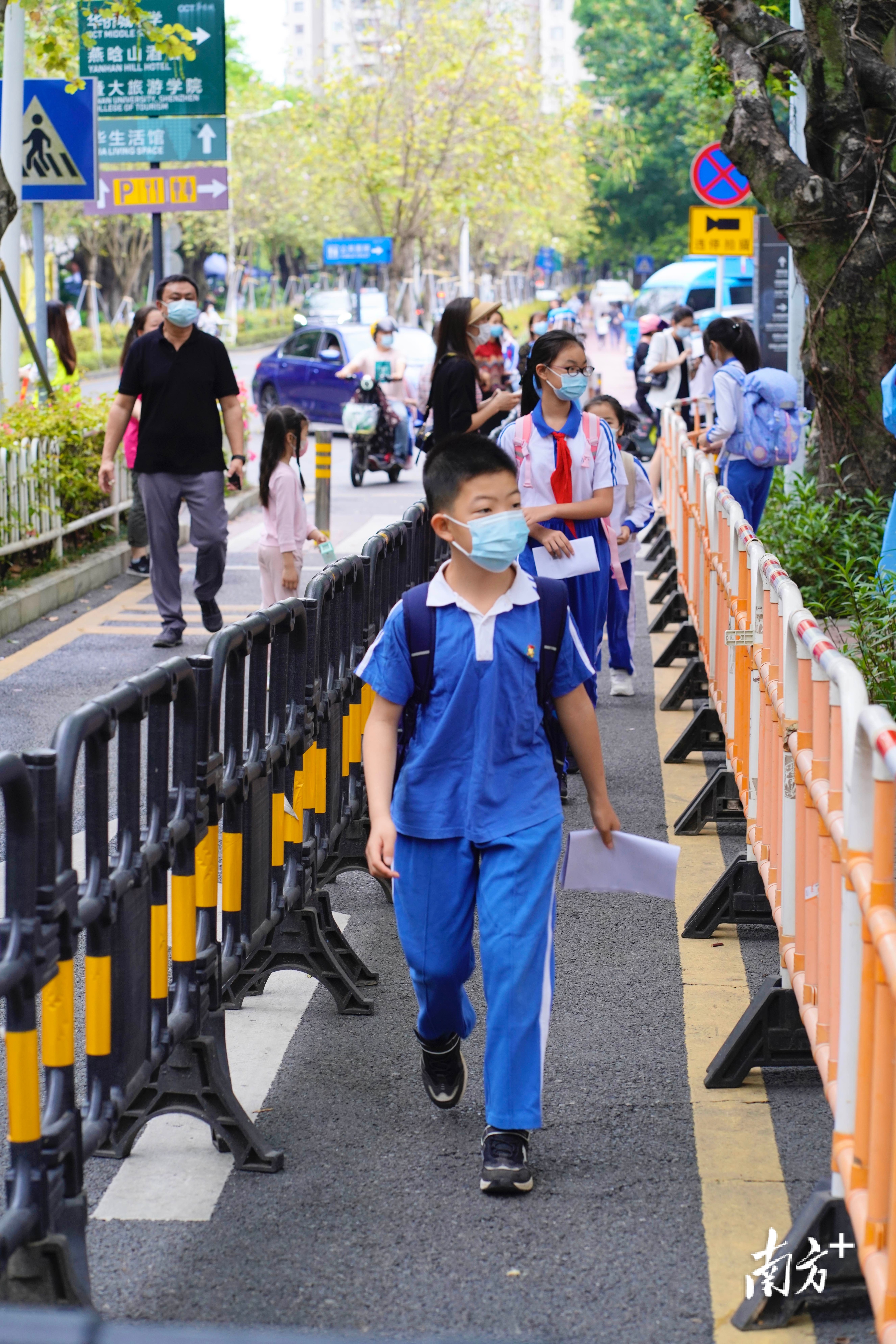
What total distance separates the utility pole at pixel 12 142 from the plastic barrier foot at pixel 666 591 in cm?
485

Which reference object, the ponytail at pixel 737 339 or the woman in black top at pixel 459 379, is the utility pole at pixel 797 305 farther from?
the woman in black top at pixel 459 379

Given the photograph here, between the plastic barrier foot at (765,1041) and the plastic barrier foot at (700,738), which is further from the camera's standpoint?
the plastic barrier foot at (700,738)

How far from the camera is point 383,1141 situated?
3924 millimetres

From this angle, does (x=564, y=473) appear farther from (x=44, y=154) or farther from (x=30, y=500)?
(x=44, y=154)

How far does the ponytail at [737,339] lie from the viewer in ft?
32.0

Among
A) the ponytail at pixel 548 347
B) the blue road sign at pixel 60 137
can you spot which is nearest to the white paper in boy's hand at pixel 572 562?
the ponytail at pixel 548 347

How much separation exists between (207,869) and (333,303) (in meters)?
44.6

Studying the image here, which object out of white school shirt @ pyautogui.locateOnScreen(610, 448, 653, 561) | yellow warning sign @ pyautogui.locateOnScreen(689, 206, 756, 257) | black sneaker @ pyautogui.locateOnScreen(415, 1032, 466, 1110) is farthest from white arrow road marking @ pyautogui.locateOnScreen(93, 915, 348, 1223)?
yellow warning sign @ pyautogui.locateOnScreen(689, 206, 756, 257)

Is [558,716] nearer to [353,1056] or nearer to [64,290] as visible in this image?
[353,1056]

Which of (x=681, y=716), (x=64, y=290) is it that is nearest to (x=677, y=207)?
(x=64, y=290)

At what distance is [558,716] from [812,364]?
6.58 metres

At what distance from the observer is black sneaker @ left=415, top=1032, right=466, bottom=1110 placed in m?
3.93

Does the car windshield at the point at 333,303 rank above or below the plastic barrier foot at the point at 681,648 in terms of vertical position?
above

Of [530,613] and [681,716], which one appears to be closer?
[530,613]
